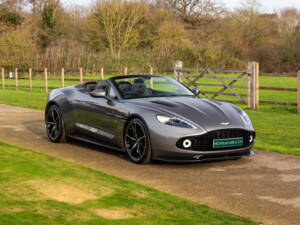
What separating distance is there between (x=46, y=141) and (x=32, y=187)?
13.8 ft

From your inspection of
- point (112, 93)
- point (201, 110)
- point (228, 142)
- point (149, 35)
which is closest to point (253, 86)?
point (112, 93)

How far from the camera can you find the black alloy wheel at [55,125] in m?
9.99

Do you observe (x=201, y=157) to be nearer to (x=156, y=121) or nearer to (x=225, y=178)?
(x=225, y=178)

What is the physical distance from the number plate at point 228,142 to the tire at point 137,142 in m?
0.97

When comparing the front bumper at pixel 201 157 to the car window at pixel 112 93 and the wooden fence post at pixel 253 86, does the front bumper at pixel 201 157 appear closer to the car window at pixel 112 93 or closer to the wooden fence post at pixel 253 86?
the car window at pixel 112 93

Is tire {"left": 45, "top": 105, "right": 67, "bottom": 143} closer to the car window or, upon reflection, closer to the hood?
the car window

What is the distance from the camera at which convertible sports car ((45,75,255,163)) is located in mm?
7594

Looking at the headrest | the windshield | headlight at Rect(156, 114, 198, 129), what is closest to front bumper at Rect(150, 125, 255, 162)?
headlight at Rect(156, 114, 198, 129)

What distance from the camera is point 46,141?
1030cm

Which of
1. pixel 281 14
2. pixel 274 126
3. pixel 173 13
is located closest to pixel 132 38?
pixel 173 13

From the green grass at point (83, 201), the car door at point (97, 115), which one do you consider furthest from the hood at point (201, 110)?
the green grass at point (83, 201)

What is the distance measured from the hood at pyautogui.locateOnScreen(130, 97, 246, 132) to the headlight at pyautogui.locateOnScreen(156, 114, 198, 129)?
69mm

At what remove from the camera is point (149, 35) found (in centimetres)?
6278

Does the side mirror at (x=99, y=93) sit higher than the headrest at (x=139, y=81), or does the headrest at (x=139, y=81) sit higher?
the headrest at (x=139, y=81)
